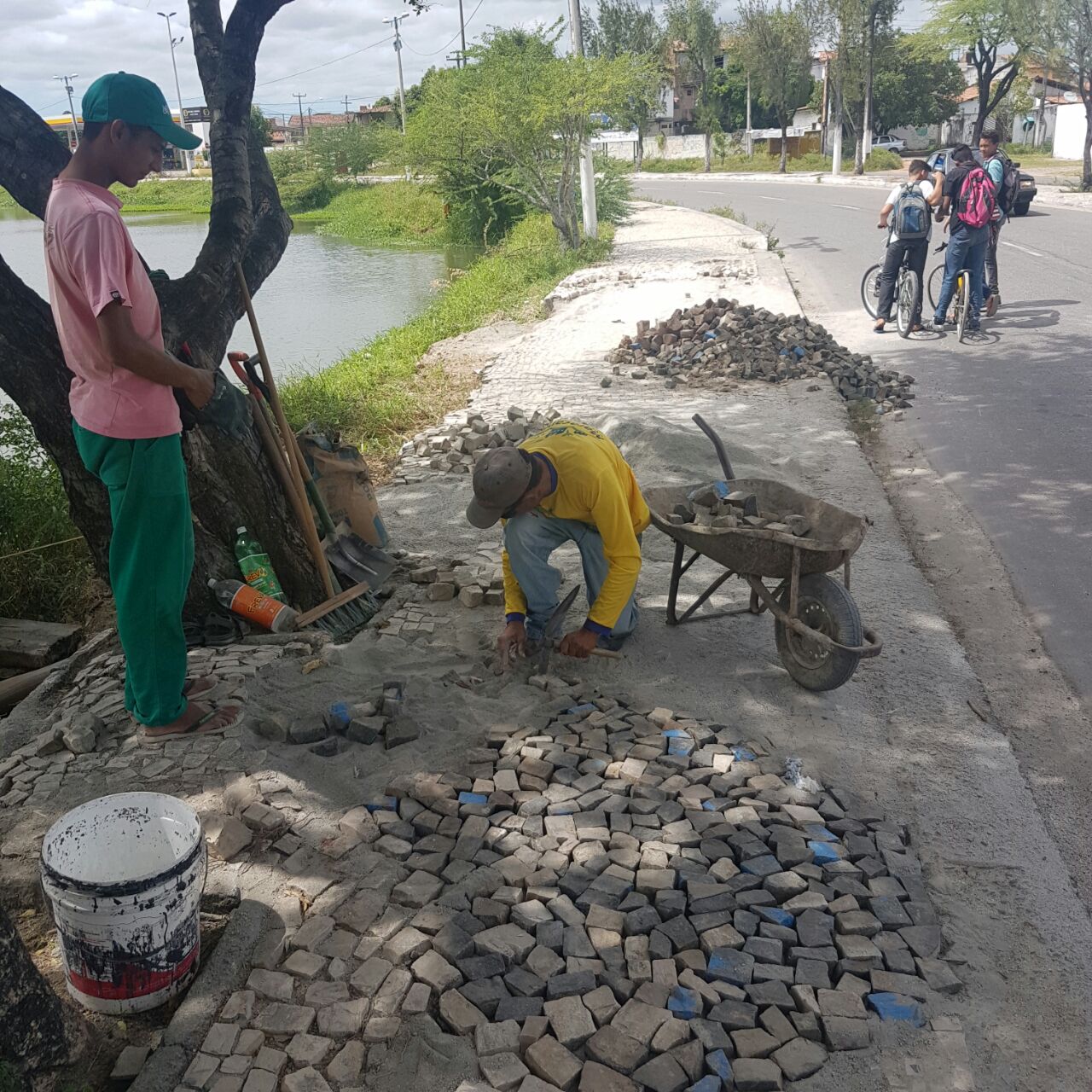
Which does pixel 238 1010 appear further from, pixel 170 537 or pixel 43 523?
pixel 43 523

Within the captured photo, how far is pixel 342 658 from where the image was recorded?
4.45m

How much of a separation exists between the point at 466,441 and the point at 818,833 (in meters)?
5.00

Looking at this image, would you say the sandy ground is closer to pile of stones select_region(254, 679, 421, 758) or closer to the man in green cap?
pile of stones select_region(254, 679, 421, 758)

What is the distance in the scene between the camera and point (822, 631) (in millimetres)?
4137

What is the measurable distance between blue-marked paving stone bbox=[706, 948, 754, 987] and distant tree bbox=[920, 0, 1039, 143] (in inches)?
1398

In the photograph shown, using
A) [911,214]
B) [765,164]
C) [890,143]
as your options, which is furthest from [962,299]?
[890,143]

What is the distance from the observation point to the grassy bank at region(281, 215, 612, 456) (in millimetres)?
9422

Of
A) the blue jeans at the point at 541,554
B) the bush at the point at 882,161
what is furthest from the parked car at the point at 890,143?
the blue jeans at the point at 541,554

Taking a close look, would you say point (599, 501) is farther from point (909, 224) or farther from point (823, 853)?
point (909, 224)

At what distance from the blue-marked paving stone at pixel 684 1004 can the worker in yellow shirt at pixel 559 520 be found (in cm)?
167

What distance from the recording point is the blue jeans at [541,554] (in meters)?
4.30

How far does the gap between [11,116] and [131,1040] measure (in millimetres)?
3841

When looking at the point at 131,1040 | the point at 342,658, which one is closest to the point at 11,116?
the point at 342,658

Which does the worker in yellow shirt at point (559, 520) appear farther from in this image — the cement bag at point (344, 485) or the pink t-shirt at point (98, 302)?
the cement bag at point (344, 485)
